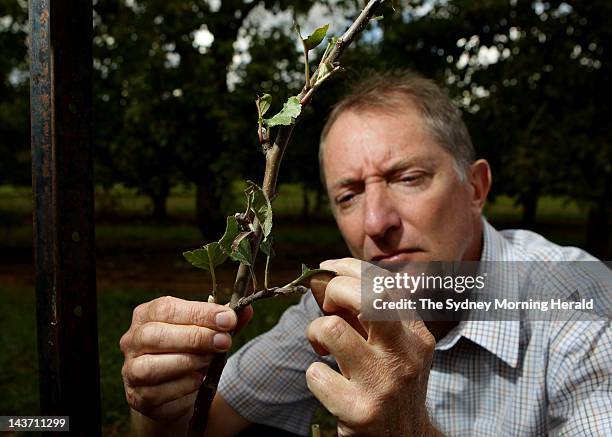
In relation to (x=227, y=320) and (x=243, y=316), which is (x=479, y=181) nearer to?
(x=243, y=316)

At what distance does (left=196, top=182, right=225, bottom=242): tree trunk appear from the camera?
11.7 m

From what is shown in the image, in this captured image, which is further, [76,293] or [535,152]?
[535,152]

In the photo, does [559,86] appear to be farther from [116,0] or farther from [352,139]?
[352,139]

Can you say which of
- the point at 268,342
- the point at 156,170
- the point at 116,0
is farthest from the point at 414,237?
the point at 156,170

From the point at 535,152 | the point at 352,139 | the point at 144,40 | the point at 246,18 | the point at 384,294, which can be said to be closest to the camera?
the point at 384,294

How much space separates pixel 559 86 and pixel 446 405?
863 centimetres

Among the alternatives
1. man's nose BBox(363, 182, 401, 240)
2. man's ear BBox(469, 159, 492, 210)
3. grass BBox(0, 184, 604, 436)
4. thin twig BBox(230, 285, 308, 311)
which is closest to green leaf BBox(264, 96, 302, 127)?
thin twig BBox(230, 285, 308, 311)

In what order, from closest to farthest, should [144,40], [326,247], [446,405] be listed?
1. [446,405]
2. [144,40]
3. [326,247]

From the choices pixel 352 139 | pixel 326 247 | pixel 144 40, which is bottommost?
pixel 326 247

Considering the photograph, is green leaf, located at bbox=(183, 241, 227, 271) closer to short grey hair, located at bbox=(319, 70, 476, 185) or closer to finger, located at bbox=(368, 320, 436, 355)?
finger, located at bbox=(368, 320, 436, 355)

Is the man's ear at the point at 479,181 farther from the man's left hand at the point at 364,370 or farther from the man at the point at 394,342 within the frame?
the man's left hand at the point at 364,370

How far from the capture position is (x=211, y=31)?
10.5 metres

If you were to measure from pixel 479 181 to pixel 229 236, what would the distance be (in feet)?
6.27

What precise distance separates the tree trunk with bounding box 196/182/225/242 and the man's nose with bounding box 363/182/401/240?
9345 mm
